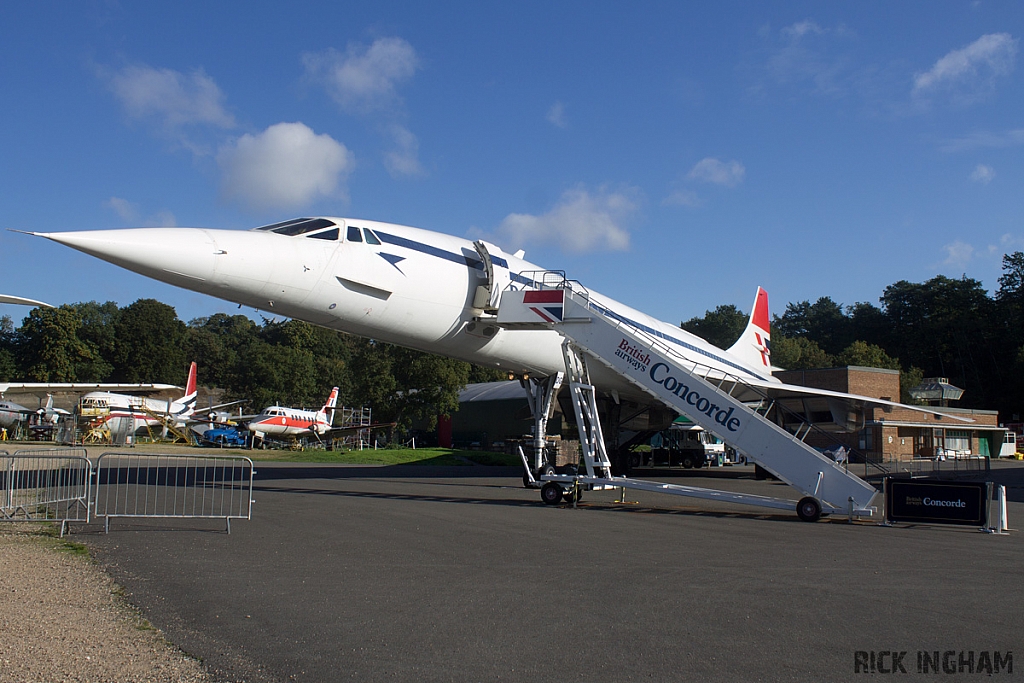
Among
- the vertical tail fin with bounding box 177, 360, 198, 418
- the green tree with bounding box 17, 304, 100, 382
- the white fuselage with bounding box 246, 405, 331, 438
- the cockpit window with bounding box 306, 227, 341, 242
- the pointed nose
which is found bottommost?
the white fuselage with bounding box 246, 405, 331, 438

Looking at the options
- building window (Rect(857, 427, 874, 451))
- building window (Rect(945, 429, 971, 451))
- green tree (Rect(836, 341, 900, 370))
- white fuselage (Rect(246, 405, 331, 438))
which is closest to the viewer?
white fuselage (Rect(246, 405, 331, 438))

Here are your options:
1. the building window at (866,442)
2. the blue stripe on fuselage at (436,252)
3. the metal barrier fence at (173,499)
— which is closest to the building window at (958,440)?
the building window at (866,442)

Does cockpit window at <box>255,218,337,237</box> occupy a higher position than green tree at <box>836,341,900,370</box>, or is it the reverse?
green tree at <box>836,341,900,370</box>

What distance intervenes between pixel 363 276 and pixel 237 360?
77.5m

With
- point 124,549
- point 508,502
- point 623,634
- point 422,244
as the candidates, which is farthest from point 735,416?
point 124,549

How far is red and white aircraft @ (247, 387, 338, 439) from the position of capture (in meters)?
38.8

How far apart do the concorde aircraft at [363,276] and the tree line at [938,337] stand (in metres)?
53.9

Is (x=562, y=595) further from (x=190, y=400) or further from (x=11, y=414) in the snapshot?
(x=190, y=400)

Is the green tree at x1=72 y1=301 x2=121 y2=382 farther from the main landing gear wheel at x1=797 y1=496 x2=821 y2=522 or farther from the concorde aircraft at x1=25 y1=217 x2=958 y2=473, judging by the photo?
the main landing gear wheel at x1=797 y1=496 x2=821 y2=522

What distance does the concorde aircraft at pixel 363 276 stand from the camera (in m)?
10.2

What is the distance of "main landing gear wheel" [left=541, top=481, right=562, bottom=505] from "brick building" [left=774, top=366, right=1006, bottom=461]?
27027 mm

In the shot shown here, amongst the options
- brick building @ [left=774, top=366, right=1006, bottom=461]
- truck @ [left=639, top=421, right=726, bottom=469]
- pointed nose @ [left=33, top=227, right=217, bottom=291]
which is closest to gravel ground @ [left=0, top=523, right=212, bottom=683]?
pointed nose @ [left=33, top=227, right=217, bottom=291]

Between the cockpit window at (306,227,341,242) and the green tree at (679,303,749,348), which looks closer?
the cockpit window at (306,227,341,242)

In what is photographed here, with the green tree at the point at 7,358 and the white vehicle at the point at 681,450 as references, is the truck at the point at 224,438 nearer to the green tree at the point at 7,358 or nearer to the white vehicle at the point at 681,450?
the white vehicle at the point at 681,450
